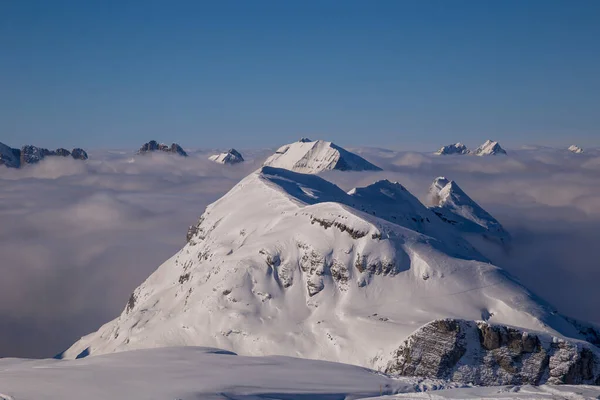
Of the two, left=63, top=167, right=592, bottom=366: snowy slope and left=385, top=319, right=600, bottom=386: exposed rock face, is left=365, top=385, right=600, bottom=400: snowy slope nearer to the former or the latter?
left=385, top=319, right=600, bottom=386: exposed rock face

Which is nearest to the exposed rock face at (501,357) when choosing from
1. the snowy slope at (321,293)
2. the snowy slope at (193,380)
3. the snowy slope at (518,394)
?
the snowy slope at (321,293)

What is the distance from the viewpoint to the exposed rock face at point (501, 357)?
64688 mm

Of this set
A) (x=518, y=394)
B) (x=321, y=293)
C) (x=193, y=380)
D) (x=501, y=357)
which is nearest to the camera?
(x=518, y=394)

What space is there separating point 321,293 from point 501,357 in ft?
109

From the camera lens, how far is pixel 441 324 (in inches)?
2667

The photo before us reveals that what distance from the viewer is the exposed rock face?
64.7 m

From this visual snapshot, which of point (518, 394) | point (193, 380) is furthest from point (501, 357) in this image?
point (193, 380)

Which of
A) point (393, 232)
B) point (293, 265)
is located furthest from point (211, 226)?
point (393, 232)

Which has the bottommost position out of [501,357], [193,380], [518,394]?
[501,357]

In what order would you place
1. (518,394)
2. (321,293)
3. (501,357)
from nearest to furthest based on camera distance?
(518,394)
(501,357)
(321,293)

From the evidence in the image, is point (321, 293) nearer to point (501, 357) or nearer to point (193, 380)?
point (501, 357)

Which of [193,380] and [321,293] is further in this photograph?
[321,293]

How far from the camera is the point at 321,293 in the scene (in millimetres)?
94875

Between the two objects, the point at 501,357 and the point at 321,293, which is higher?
the point at 321,293
